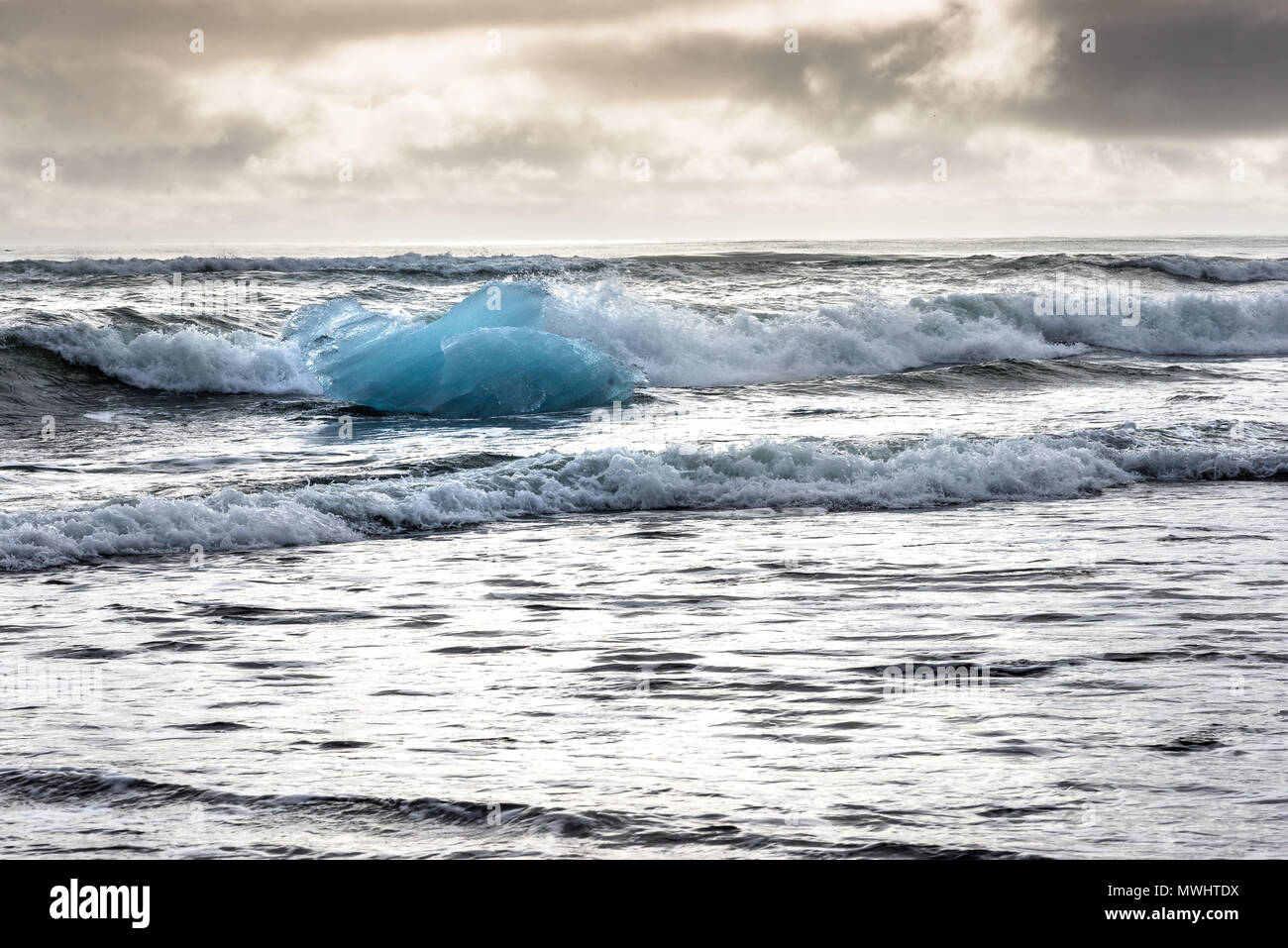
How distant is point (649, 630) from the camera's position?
285 inches

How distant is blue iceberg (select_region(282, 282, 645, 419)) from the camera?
1838cm

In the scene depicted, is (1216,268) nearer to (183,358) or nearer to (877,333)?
(877,333)

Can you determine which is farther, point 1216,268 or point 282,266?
point 282,266

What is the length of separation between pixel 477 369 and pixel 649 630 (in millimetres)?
11758

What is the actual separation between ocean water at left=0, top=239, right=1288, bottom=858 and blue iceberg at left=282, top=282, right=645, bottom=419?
48 cm

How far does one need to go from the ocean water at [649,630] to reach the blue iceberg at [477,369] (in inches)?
18.7

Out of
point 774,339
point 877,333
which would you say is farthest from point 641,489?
point 877,333

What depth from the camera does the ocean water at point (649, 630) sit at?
14.8 feet

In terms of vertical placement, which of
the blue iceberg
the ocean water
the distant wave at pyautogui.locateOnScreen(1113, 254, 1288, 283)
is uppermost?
the distant wave at pyautogui.locateOnScreen(1113, 254, 1288, 283)

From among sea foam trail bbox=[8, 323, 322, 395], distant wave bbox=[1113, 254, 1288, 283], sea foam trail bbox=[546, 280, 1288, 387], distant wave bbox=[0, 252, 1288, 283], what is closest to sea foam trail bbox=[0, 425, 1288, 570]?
sea foam trail bbox=[8, 323, 322, 395]

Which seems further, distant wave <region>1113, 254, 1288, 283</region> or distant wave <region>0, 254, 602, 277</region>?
distant wave <region>1113, 254, 1288, 283</region>

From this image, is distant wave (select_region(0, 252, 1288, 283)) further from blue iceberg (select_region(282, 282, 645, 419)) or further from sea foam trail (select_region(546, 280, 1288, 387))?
blue iceberg (select_region(282, 282, 645, 419))

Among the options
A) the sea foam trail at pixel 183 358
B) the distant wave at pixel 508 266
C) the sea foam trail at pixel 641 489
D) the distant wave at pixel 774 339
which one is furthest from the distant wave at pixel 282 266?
the sea foam trail at pixel 641 489
